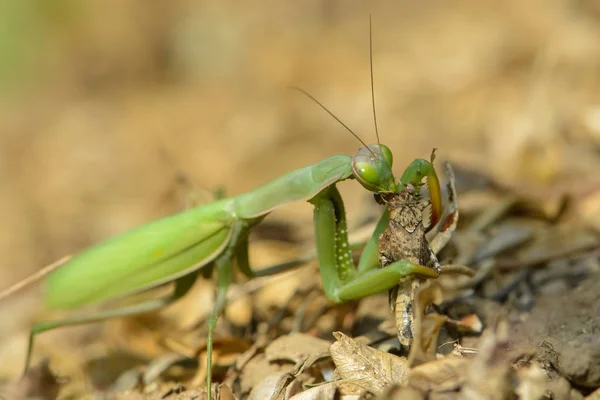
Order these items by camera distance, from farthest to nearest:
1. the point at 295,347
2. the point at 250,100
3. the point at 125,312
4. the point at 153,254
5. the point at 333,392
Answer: the point at 250,100
the point at 125,312
the point at 153,254
the point at 295,347
the point at 333,392

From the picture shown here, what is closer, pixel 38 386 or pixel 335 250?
pixel 335 250

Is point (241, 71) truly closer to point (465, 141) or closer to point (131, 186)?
point (131, 186)

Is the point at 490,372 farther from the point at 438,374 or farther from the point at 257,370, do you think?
the point at 257,370

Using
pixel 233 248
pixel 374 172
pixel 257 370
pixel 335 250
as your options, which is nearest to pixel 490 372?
pixel 374 172

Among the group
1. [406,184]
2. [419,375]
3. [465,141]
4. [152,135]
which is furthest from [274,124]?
[419,375]

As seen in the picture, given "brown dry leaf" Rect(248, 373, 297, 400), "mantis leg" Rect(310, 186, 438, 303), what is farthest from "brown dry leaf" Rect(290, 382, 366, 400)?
"mantis leg" Rect(310, 186, 438, 303)

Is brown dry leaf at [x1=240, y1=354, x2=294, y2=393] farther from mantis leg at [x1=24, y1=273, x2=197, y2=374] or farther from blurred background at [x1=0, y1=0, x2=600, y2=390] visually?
blurred background at [x1=0, y1=0, x2=600, y2=390]

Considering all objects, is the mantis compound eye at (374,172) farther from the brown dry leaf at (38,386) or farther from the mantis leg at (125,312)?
the brown dry leaf at (38,386)
